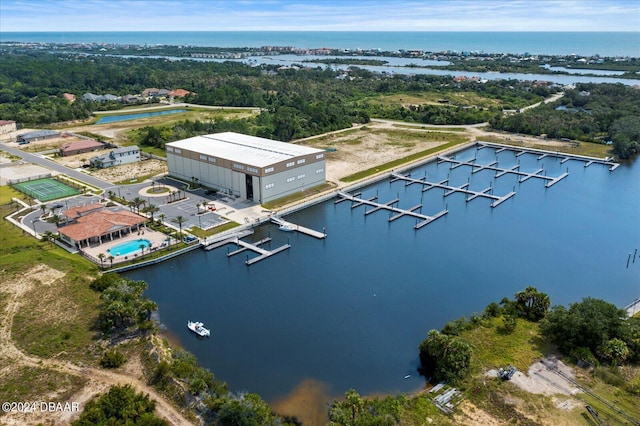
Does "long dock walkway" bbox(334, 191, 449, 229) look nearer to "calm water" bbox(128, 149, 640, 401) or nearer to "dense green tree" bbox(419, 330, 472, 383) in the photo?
"calm water" bbox(128, 149, 640, 401)

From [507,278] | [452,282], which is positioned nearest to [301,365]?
[452,282]

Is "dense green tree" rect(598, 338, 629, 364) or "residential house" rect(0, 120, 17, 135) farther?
"residential house" rect(0, 120, 17, 135)

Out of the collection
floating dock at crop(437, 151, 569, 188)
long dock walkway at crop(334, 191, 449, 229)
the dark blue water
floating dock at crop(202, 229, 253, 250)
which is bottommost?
floating dock at crop(202, 229, 253, 250)

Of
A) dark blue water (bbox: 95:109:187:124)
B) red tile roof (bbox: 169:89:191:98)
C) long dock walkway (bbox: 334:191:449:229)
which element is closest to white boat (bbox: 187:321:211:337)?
long dock walkway (bbox: 334:191:449:229)

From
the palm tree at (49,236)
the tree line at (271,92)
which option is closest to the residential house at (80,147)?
the tree line at (271,92)

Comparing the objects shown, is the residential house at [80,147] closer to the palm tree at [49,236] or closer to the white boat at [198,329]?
the palm tree at [49,236]

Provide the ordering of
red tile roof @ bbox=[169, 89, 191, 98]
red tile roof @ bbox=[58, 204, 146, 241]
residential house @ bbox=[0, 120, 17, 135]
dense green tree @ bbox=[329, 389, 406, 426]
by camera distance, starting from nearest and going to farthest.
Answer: dense green tree @ bbox=[329, 389, 406, 426] → red tile roof @ bbox=[58, 204, 146, 241] → residential house @ bbox=[0, 120, 17, 135] → red tile roof @ bbox=[169, 89, 191, 98]

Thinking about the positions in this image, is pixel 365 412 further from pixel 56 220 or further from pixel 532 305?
pixel 56 220

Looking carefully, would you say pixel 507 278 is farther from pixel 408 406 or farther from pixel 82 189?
pixel 82 189
